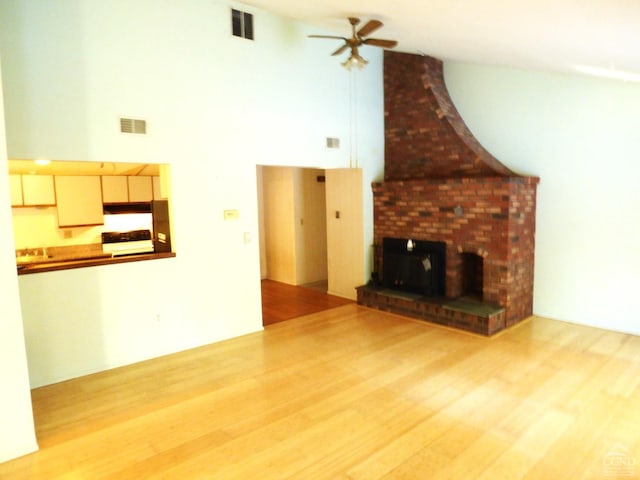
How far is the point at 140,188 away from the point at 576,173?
5.95m

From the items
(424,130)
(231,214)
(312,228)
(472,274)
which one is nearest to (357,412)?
(231,214)

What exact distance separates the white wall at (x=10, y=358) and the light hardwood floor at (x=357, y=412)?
14 centimetres

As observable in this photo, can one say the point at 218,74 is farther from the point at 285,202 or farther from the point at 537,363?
the point at 537,363

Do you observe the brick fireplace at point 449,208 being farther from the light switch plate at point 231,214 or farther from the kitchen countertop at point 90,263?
the kitchen countertop at point 90,263

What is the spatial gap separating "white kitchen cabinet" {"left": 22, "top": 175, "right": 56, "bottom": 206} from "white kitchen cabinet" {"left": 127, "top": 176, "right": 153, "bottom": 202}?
1006 mm

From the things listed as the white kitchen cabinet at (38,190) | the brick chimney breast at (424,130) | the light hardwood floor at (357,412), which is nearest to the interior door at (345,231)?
the brick chimney breast at (424,130)

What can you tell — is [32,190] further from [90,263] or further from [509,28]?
[509,28]

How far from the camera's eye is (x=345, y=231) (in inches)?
246

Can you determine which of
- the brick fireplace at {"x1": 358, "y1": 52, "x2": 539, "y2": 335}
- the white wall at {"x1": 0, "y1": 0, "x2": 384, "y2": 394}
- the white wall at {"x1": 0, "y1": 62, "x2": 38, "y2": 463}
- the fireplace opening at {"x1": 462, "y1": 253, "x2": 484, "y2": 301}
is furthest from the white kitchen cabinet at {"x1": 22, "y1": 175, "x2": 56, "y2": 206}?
the fireplace opening at {"x1": 462, "y1": 253, "x2": 484, "y2": 301}

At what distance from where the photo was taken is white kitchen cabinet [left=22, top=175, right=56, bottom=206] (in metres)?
5.36

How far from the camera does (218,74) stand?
4359 millimetres

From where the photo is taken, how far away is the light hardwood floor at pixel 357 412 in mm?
2471

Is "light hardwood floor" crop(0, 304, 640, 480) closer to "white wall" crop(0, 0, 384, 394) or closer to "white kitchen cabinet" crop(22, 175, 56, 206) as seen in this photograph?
"white wall" crop(0, 0, 384, 394)

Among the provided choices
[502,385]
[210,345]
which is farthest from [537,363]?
[210,345]
